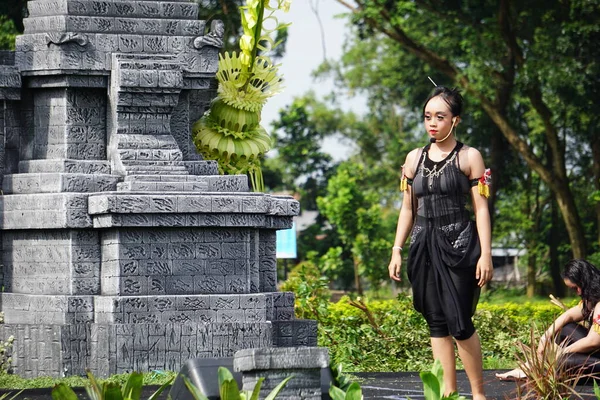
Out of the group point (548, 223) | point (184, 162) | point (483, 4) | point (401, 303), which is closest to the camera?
point (184, 162)

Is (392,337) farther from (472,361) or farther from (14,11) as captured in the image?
(14,11)

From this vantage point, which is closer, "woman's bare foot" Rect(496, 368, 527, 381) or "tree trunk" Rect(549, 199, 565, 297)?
"woman's bare foot" Rect(496, 368, 527, 381)

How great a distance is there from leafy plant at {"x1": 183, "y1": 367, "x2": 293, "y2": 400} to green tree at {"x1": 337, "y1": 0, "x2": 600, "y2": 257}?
18.7 metres

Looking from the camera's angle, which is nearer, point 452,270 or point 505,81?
point 452,270

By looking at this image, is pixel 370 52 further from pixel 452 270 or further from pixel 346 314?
pixel 452 270

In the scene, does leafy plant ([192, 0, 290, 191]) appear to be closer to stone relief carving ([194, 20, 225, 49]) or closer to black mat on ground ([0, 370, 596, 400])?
stone relief carving ([194, 20, 225, 49])

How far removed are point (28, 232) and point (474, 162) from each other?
4.93m

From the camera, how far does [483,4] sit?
86.1 feet

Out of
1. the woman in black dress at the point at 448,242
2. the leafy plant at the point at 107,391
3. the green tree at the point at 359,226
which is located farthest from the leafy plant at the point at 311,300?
the green tree at the point at 359,226

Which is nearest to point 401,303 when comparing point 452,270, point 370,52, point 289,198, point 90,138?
point 289,198

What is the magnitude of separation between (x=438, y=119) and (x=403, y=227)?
0.74m

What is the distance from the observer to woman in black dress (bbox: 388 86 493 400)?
7652 mm

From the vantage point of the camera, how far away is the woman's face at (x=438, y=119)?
783 cm

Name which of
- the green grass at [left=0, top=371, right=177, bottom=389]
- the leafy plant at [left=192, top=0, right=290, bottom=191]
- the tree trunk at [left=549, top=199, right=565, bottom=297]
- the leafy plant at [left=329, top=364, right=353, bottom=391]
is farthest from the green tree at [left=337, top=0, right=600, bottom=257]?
the leafy plant at [left=329, top=364, right=353, bottom=391]
